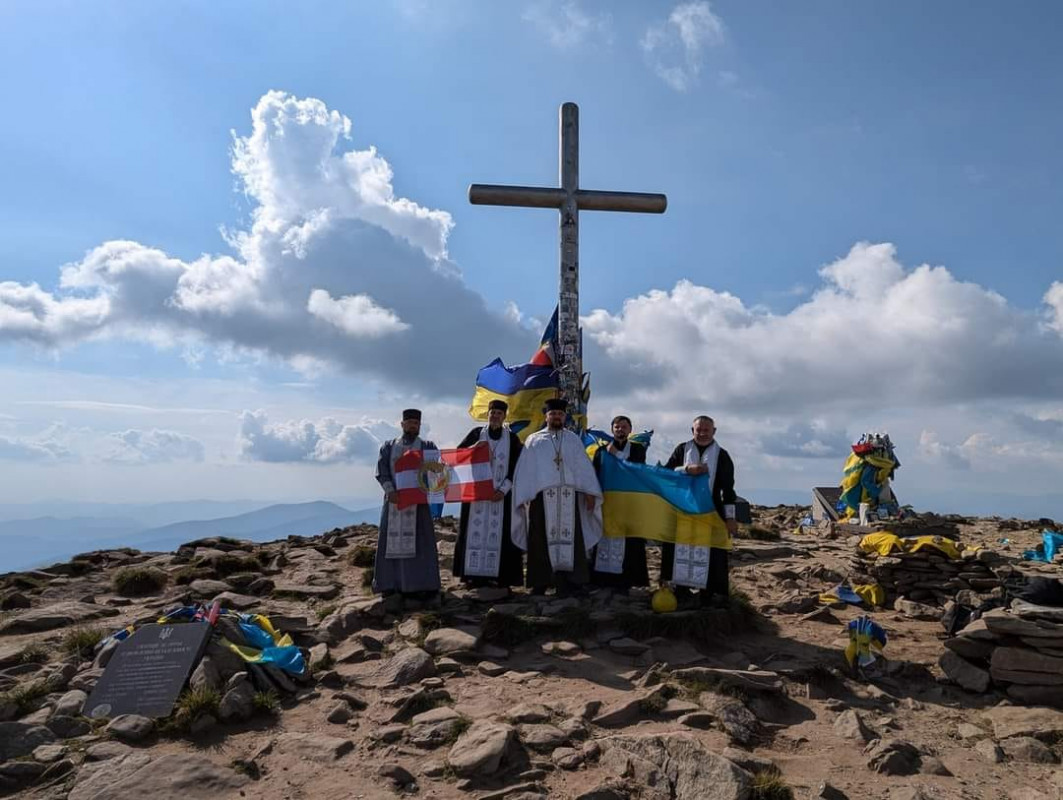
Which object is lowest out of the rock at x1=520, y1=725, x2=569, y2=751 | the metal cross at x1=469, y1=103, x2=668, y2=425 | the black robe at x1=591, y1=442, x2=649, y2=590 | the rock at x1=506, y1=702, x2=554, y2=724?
the rock at x1=520, y1=725, x2=569, y2=751

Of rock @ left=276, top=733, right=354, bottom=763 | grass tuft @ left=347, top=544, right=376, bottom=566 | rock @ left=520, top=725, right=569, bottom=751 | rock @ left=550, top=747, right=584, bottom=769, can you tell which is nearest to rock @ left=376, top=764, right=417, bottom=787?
rock @ left=276, top=733, right=354, bottom=763

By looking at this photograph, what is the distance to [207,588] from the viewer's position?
10.4 meters

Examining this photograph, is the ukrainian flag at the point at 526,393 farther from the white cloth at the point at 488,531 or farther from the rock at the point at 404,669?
the rock at the point at 404,669

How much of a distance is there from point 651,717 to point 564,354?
A: 5.46 m

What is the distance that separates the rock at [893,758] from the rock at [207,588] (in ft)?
28.0

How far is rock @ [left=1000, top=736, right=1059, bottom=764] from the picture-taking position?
18.0 ft

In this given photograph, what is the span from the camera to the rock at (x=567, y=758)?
16.9 ft

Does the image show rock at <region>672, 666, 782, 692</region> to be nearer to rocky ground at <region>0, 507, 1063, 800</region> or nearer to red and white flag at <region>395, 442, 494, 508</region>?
rocky ground at <region>0, 507, 1063, 800</region>

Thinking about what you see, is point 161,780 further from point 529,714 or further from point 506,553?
point 506,553

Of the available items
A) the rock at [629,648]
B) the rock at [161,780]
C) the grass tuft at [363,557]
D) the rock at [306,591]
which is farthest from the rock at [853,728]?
the grass tuft at [363,557]

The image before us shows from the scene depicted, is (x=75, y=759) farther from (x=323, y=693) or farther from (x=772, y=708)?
(x=772, y=708)

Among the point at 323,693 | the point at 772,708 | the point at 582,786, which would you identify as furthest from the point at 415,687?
the point at 772,708

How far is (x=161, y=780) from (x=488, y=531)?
494 centimetres

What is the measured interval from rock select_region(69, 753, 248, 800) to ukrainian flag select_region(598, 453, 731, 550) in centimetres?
520
